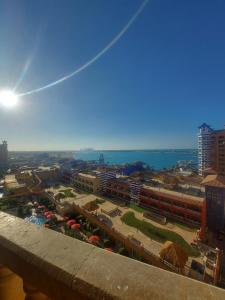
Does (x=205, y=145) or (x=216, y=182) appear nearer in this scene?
(x=216, y=182)

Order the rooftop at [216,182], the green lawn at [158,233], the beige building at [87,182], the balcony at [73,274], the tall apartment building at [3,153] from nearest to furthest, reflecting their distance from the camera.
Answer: the balcony at [73,274]
the green lawn at [158,233]
the rooftop at [216,182]
the beige building at [87,182]
the tall apartment building at [3,153]

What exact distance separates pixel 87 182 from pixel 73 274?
26.1 meters

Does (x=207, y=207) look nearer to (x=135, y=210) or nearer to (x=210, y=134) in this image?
(x=135, y=210)

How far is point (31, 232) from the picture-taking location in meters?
1.19

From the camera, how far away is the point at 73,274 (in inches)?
33.1

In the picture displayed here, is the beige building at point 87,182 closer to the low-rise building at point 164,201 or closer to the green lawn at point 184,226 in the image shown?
the low-rise building at point 164,201

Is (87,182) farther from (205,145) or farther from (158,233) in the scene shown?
(205,145)

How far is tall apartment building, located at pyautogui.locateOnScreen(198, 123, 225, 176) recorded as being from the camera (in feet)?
98.5

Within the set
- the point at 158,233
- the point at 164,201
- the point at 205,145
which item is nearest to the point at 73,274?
the point at 158,233

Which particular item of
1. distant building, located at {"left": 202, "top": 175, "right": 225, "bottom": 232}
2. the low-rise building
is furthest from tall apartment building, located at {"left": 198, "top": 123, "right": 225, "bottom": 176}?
distant building, located at {"left": 202, "top": 175, "right": 225, "bottom": 232}

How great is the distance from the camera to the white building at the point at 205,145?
104 ft

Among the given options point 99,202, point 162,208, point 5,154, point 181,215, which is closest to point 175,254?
point 181,215

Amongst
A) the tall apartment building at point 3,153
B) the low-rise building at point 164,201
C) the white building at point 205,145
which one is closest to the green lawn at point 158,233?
the low-rise building at point 164,201

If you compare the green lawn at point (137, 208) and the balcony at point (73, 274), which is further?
the green lawn at point (137, 208)
